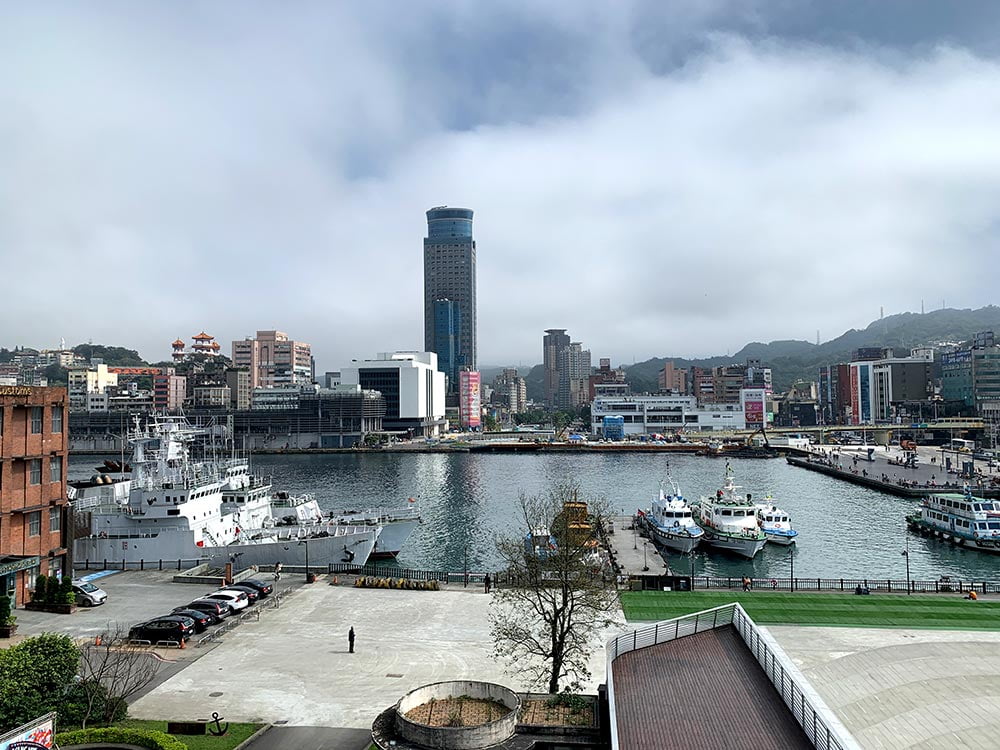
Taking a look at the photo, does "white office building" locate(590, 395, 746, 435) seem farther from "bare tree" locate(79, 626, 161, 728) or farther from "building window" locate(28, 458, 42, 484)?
"bare tree" locate(79, 626, 161, 728)

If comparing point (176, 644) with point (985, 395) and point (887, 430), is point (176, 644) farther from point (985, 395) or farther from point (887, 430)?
point (985, 395)

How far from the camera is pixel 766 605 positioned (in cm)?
2988

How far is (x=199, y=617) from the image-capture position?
26812mm

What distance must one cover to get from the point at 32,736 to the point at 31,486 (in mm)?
21033

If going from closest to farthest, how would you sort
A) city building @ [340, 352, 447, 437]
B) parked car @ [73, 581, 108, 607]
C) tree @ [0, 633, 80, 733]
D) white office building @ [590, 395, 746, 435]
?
tree @ [0, 633, 80, 733], parked car @ [73, 581, 108, 607], white office building @ [590, 395, 746, 435], city building @ [340, 352, 447, 437]

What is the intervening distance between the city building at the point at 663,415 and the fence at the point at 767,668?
15709 cm

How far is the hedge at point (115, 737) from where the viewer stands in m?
15.2

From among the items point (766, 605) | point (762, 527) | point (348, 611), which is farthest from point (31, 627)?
point (762, 527)

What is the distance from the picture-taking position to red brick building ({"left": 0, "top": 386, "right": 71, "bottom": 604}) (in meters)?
30.0

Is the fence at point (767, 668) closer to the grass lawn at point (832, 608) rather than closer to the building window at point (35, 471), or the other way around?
the grass lawn at point (832, 608)

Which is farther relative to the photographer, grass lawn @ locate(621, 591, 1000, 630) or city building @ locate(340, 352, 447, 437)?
city building @ locate(340, 352, 447, 437)

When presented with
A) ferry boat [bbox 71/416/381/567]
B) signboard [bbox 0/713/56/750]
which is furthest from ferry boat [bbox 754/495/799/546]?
signboard [bbox 0/713/56/750]

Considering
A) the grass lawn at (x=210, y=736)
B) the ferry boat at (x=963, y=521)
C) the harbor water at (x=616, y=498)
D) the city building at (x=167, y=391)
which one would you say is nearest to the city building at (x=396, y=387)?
the harbor water at (x=616, y=498)

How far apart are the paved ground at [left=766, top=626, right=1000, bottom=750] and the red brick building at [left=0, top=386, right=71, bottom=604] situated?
29467mm
